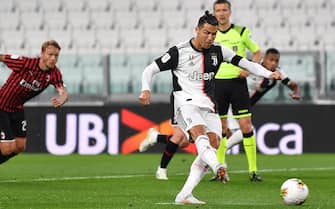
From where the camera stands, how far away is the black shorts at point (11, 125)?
11312 mm

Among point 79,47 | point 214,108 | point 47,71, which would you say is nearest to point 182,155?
point 79,47

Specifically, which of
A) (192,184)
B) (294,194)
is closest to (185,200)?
(192,184)

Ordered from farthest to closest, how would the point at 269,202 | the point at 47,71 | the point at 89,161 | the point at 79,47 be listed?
the point at 79,47 < the point at 89,161 < the point at 47,71 < the point at 269,202

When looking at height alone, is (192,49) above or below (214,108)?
above

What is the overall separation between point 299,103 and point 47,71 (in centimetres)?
739

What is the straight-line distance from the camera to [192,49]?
357 inches

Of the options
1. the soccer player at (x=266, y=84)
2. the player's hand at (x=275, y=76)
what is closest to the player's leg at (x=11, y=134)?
the soccer player at (x=266, y=84)

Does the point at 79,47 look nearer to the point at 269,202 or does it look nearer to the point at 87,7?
the point at 87,7

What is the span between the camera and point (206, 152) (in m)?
8.20

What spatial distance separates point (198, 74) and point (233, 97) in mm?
2799

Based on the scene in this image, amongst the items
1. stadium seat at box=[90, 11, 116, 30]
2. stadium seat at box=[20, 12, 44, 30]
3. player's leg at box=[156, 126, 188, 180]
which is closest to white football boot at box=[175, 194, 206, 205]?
player's leg at box=[156, 126, 188, 180]

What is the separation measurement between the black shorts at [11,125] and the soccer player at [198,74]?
9.54ft

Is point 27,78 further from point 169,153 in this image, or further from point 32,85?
point 169,153

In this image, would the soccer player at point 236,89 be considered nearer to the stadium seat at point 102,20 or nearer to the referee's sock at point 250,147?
the referee's sock at point 250,147
